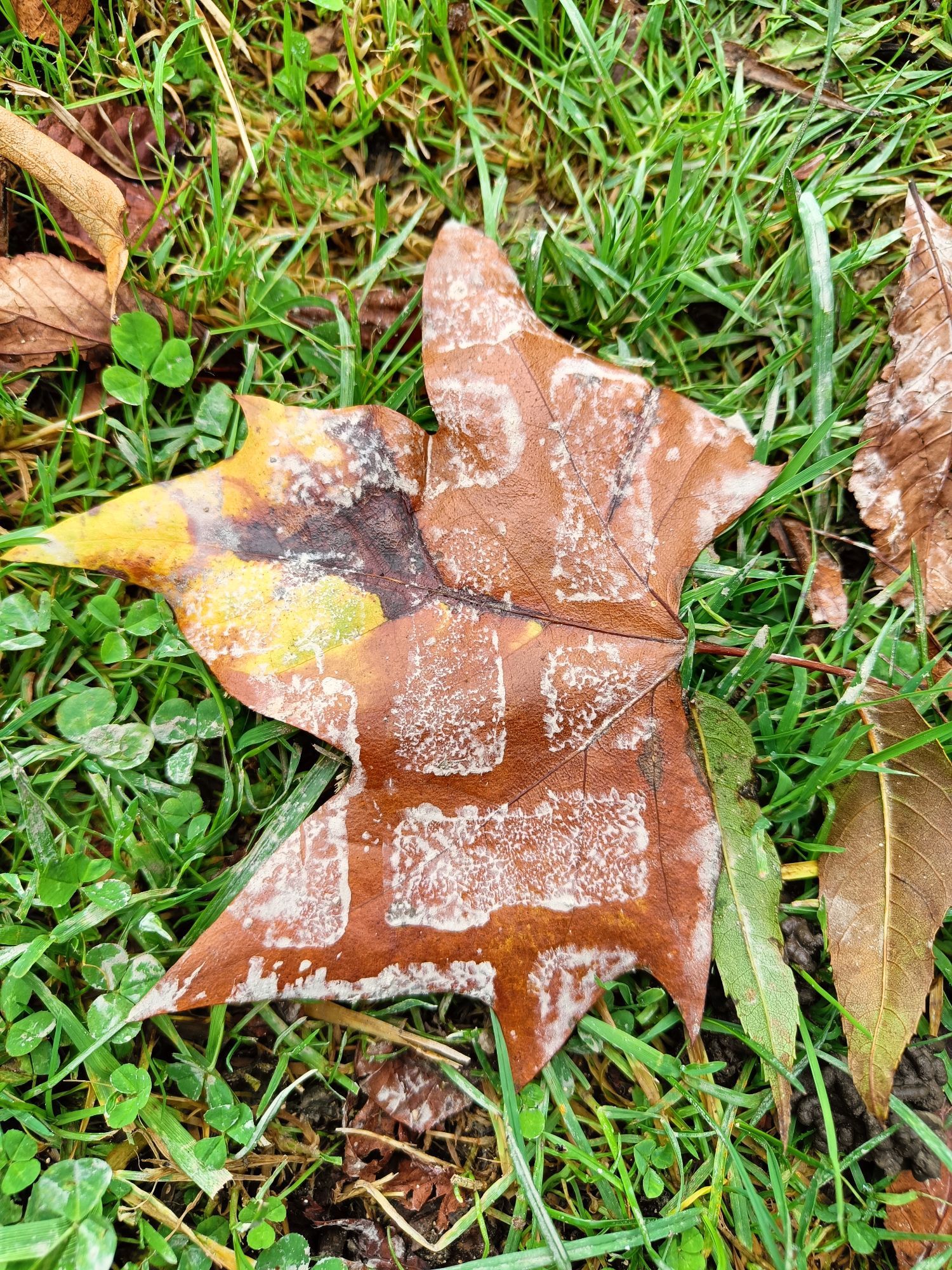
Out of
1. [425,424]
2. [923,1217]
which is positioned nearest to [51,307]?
[425,424]

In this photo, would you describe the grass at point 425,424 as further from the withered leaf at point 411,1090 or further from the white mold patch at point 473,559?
the white mold patch at point 473,559

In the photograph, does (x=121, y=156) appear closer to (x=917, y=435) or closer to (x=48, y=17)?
(x=48, y=17)

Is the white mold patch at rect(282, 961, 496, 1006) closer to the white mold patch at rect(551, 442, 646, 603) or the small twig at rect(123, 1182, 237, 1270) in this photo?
the small twig at rect(123, 1182, 237, 1270)

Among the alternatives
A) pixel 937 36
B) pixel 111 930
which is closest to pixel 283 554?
pixel 111 930

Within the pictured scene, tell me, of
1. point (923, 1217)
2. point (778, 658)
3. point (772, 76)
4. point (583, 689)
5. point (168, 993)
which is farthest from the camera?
point (772, 76)

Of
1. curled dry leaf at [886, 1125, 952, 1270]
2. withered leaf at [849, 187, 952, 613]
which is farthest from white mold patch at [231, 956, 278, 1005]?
withered leaf at [849, 187, 952, 613]

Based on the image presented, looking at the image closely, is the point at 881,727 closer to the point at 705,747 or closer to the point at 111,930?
the point at 705,747
